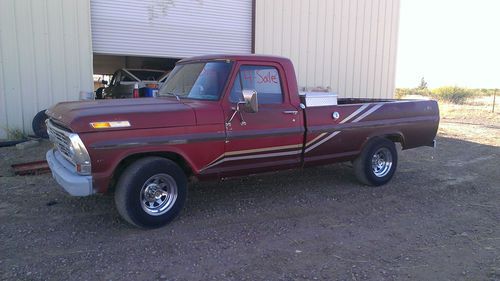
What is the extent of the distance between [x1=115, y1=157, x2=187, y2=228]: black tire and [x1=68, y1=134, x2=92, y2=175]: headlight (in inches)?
15.4

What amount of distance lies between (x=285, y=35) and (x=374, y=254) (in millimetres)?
10069

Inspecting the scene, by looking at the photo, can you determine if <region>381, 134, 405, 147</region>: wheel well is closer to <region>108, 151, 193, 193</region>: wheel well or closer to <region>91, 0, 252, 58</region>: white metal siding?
<region>108, 151, 193, 193</region>: wheel well

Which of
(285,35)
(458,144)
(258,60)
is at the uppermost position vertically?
(285,35)

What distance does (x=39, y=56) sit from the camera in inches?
401

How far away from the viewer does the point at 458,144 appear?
11.9 m

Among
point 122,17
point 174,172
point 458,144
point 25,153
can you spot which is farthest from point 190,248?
point 458,144

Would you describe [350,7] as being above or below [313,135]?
above

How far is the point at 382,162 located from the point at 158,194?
386 cm

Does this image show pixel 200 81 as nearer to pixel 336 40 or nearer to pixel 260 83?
pixel 260 83

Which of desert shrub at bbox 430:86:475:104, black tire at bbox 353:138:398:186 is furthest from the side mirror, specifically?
desert shrub at bbox 430:86:475:104

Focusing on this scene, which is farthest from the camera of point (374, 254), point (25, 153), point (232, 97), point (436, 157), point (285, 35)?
point (285, 35)

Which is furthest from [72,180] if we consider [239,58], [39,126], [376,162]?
→ [39,126]

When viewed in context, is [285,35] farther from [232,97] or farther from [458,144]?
[232,97]

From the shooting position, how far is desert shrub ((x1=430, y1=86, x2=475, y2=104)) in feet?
123
